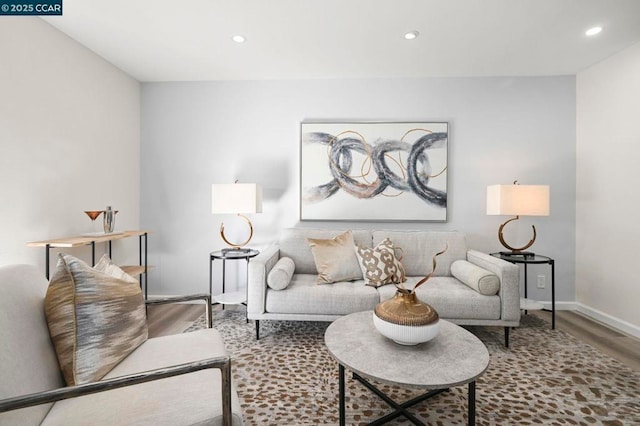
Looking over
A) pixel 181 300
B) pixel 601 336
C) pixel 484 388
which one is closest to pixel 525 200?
pixel 601 336

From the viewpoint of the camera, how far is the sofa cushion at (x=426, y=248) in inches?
110

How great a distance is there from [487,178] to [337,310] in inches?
86.5

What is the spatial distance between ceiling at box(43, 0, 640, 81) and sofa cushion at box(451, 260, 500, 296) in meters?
1.91

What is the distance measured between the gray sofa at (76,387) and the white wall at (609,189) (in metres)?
3.40

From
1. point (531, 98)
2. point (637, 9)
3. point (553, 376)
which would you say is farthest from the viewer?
point (531, 98)

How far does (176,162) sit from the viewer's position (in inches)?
130

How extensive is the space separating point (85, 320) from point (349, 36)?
8.29 ft

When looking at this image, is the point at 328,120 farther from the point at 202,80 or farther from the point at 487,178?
the point at 487,178

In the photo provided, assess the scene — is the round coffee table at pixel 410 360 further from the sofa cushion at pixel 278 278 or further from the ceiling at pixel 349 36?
the ceiling at pixel 349 36

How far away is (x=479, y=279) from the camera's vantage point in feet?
7.41

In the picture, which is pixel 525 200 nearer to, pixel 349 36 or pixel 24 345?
pixel 349 36

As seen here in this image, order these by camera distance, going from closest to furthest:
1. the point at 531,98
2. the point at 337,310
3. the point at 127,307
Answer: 1. the point at 127,307
2. the point at 337,310
3. the point at 531,98

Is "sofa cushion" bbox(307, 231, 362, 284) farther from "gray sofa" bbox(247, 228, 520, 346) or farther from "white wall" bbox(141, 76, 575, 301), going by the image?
"white wall" bbox(141, 76, 575, 301)

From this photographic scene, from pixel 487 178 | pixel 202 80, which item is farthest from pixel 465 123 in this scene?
pixel 202 80
